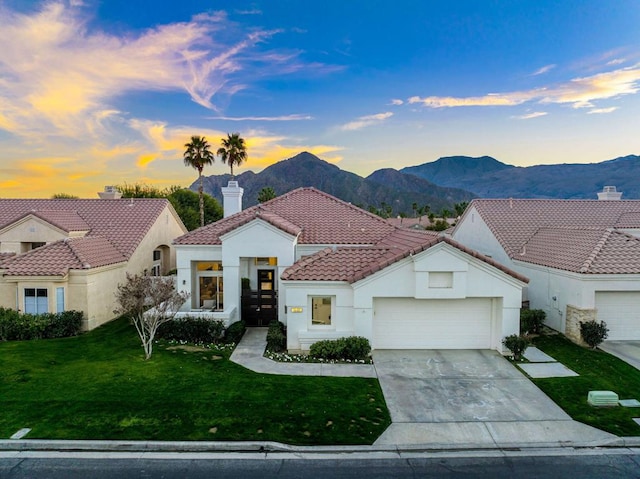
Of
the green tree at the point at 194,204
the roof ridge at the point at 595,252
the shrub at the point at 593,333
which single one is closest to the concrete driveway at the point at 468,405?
the shrub at the point at 593,333

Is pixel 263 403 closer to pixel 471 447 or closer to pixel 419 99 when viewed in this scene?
pixel 471 447

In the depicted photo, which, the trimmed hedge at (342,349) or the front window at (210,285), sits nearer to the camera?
the trimmed hedge at (342,349)

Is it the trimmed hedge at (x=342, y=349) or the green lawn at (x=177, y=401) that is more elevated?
the trimmed hedge at (x=342, y=349)

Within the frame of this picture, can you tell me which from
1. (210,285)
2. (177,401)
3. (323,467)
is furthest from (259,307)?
(323,467)

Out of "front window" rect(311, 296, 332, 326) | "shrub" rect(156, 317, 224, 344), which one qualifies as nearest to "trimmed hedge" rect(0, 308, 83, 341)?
"shrub" rect(156, 317, 224, 344)

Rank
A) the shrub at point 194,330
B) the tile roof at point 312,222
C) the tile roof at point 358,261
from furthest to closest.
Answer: the tile roof at point 312,222
the shrub at point 194,330
the tile roof at point 358,261

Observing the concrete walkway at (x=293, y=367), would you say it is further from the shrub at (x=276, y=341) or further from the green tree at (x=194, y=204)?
the green tree at (x=194, y=204)

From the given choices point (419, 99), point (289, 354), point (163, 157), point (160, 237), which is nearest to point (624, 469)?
point (289, 354)
